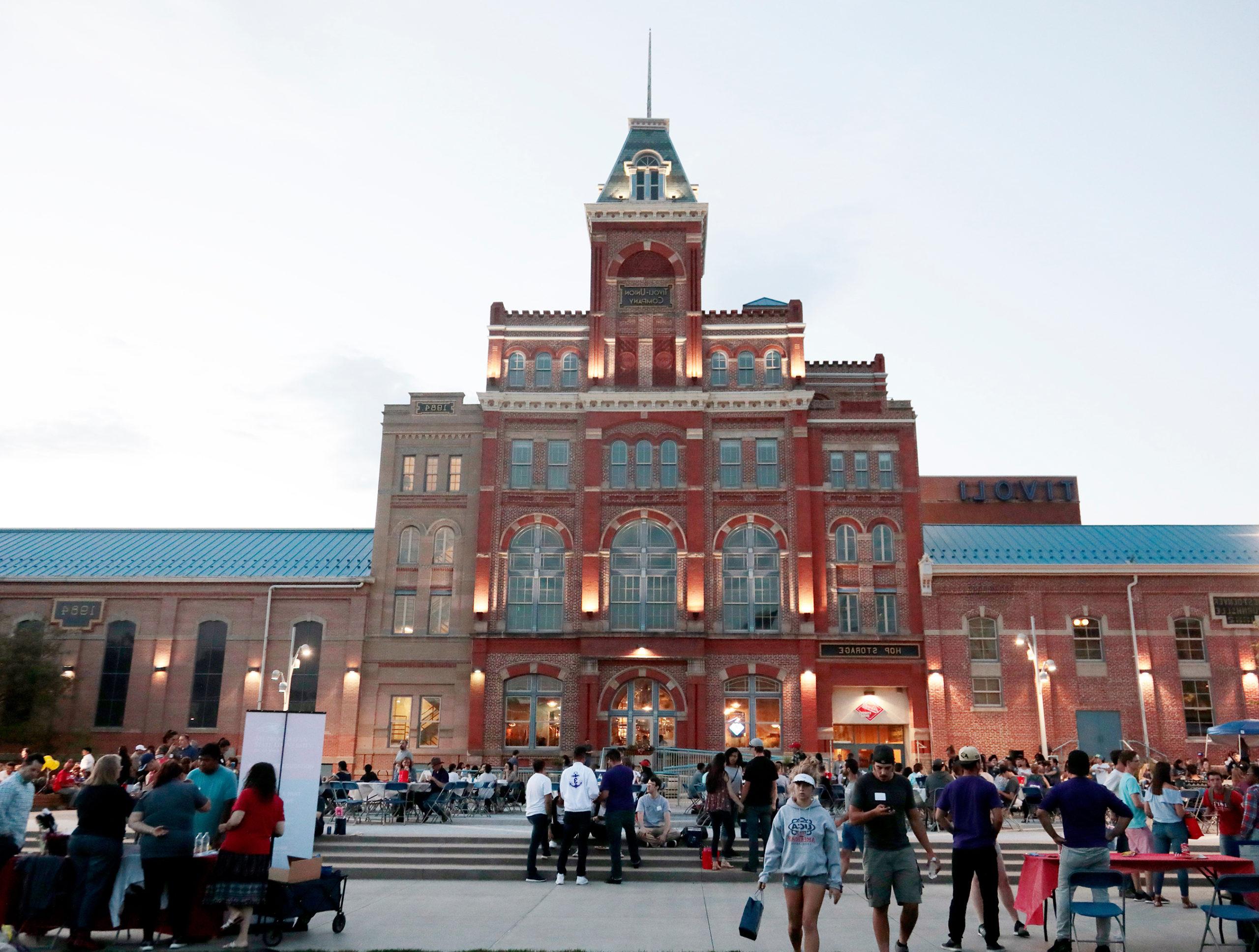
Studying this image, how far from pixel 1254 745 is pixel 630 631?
22.9 m

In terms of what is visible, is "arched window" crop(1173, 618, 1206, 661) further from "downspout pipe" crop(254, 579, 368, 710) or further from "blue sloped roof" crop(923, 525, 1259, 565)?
"downspout pipe" crop(254, 579, 368, 710)

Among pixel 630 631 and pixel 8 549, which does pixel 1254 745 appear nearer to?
pixel 630 631

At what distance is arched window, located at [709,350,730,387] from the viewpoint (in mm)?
42656

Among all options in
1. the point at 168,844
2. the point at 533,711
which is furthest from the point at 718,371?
the point at 168,844

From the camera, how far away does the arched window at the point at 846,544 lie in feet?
133

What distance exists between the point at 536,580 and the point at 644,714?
6666 millimetres

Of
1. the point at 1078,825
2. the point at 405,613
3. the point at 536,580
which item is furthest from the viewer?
the point at 405,613

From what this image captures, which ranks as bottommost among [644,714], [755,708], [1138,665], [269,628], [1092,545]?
[644,714]

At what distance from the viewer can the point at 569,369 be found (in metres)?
42.9

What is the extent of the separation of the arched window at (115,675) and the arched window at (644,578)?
19900 millimetres

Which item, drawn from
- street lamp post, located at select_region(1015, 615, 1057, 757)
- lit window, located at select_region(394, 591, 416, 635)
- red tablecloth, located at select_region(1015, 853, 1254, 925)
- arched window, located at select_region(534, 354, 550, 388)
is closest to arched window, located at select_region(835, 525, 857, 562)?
street lamp post, located at select_region(1015, 615, 1057, 757)

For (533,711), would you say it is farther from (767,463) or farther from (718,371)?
(718,371)

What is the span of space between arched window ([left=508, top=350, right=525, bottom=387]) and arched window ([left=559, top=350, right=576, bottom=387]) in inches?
62.7

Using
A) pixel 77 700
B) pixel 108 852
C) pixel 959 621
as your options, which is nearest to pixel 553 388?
pixel 959 621
